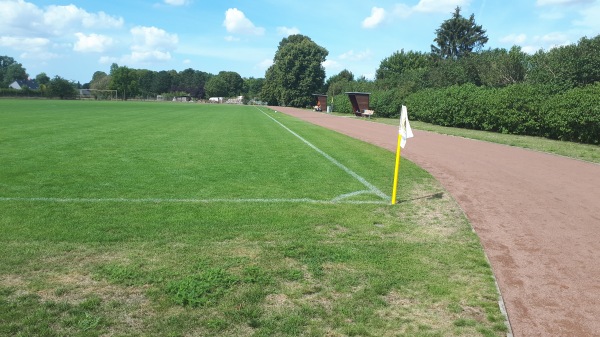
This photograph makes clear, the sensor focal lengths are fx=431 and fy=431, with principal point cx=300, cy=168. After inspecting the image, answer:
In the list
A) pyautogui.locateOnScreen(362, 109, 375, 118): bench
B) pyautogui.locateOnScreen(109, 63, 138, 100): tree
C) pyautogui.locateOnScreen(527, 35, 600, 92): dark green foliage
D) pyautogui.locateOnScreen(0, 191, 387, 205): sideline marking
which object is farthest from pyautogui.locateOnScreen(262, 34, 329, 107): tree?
pyautogui.locateOnScreen(0, 191, 387, 205): sideline marking

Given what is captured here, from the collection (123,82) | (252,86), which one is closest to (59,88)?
(123,82)

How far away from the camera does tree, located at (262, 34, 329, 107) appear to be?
9169 cm

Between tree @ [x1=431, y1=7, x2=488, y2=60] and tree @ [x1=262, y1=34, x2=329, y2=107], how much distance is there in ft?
95.0

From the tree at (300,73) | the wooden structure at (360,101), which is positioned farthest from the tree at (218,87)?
the wooden structure at (360,101)

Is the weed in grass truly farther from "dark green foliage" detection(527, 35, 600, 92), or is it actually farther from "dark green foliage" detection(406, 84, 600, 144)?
"dark green foliage" detection(527, 35, 600, 92)

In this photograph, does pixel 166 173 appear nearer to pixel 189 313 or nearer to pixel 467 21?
pixel 189 313

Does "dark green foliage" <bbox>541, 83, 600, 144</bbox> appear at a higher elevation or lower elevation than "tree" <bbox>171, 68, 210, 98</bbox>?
lower

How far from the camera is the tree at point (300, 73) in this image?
3610 inches

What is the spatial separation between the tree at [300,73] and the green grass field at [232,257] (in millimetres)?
83498

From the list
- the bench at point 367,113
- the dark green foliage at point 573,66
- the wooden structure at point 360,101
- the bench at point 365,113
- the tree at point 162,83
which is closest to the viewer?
the dark green foliage at point 573,66

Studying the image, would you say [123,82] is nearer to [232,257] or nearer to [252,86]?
[252,86]

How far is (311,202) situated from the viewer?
7.42m

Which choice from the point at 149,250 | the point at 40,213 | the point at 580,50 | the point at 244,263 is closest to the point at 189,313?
the point at 244,263

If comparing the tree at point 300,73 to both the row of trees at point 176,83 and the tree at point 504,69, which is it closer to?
the row of trees at point 176,83
